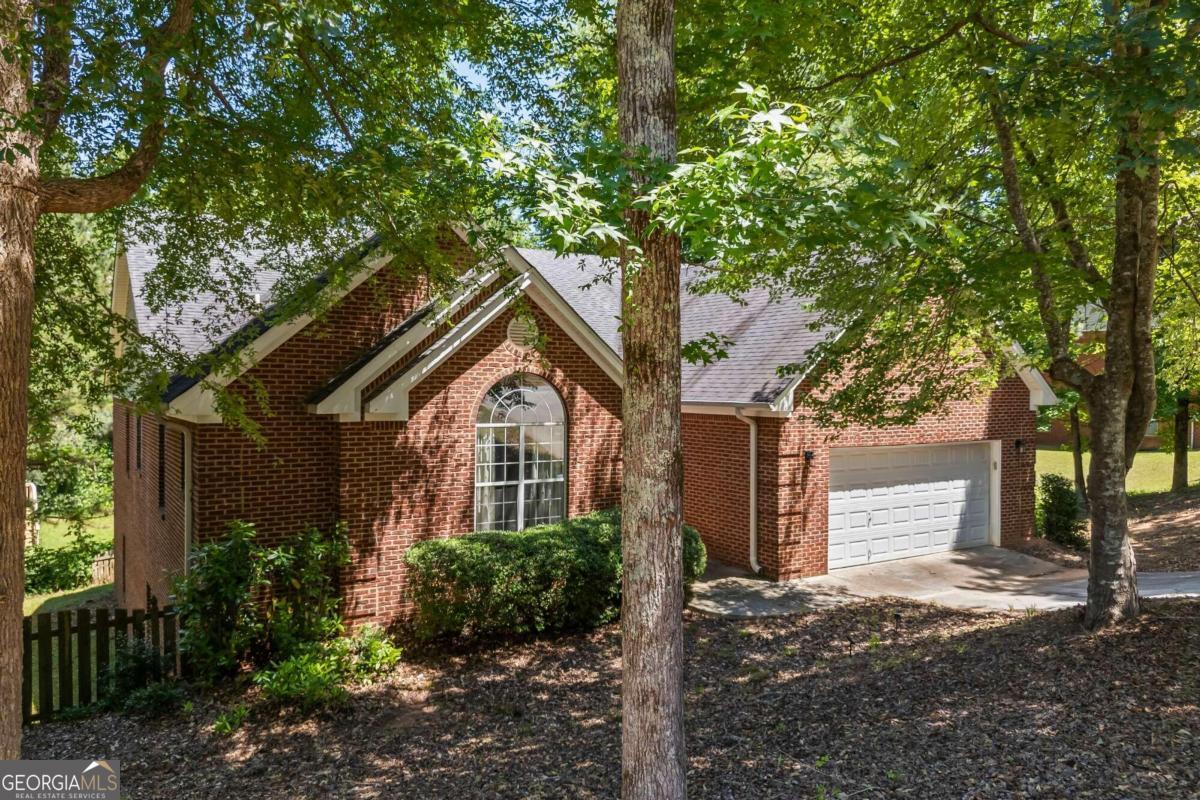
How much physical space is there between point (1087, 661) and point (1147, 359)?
3117 millimetres

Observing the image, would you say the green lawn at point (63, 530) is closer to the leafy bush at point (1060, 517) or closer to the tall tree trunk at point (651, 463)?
the tall tree trunk at point (651, 463)

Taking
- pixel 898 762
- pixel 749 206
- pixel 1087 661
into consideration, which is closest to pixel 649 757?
pixel 898 762

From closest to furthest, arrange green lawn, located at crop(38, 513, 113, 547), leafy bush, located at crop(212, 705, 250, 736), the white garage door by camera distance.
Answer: leafy bush, located at crop(212, 705, 250, 736)
the white garage door
green lawn, located at crop(38, 513, 113, 547)

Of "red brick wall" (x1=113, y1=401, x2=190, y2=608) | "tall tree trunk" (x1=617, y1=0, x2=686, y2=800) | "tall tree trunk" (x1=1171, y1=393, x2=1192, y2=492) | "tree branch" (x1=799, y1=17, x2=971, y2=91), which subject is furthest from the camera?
"tall tree trunk" (x1=1171, y1=393, x2=1192, y2=492)

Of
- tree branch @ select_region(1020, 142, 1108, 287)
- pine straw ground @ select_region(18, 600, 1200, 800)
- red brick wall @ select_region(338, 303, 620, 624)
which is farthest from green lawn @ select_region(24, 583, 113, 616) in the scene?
tree branch @ select_region(1020, 142, 1108, 287)

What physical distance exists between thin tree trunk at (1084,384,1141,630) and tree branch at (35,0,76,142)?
9.38 meters

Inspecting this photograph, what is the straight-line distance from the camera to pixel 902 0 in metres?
9.05

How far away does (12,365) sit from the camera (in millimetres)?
5219

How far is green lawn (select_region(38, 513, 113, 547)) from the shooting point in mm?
24469

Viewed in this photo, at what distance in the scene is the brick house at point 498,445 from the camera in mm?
10086

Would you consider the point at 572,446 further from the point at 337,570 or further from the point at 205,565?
the point at 205,565

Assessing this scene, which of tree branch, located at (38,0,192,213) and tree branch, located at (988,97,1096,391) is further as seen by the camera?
tree branch, located at (988,97,1096,391)

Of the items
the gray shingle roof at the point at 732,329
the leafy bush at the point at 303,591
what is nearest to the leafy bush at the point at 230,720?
the leafy bush at the point at 303,591

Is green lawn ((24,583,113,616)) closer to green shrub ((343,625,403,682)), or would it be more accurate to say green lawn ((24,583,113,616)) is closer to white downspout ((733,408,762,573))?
green shrub ((343,625,403,682))
